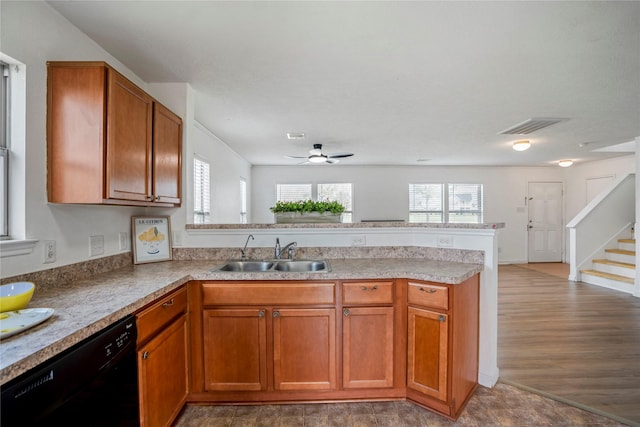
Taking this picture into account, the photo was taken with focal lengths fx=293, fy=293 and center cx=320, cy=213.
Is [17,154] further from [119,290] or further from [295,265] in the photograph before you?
[295,265]

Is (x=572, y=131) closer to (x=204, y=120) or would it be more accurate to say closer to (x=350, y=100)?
(x=350, y=100)

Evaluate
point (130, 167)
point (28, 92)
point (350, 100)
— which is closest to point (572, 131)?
point (350, 100)

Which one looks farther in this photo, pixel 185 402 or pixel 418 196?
pixel 418 196

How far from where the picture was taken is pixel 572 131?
4.12m

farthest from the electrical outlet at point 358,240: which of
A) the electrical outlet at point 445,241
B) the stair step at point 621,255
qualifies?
the stair step at point 621,255

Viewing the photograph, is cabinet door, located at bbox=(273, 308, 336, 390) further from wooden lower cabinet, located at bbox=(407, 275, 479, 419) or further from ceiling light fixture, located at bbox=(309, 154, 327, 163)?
ceiling light fixture, located at bbox=(309, 154, 327, 163)

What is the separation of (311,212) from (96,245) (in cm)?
159

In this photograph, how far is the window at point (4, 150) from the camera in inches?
55.6

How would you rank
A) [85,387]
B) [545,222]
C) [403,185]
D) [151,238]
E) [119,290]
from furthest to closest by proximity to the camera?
[545,222] → [403,185] → [151,238] → [119,290] → [85,387]

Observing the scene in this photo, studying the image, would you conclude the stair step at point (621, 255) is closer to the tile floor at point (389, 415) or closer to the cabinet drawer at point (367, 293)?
the tile floor at point (389, 415)

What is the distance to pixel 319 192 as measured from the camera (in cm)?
711

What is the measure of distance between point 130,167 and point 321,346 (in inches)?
64.4

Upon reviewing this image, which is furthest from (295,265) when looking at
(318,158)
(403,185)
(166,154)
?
(403,185)

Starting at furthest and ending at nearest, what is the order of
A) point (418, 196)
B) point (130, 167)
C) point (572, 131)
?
point (418, 196), point (572, 131), point (130, 167)
